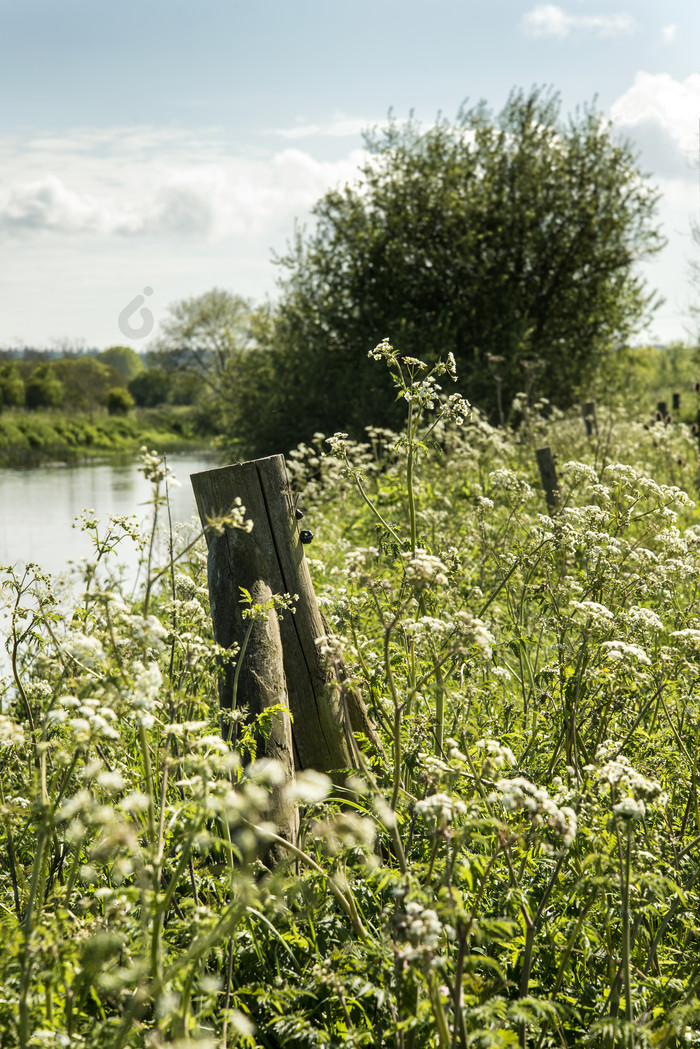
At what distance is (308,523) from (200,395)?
162 ft

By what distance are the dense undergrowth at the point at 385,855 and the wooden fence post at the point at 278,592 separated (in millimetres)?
174

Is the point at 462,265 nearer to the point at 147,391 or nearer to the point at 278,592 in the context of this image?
the point at 278,592

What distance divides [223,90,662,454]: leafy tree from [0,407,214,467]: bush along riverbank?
55.3 ft

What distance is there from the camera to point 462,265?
73.7ft

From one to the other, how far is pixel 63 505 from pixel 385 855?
1940cm

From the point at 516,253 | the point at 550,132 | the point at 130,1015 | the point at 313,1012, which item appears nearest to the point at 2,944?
the point at 130,1015

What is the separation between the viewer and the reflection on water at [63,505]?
44.5ft

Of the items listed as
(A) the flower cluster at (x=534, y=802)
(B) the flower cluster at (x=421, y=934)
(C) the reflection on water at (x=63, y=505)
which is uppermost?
(A) the flower cluster at (x=534, y=802)

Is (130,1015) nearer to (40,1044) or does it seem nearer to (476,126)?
(40,1044)

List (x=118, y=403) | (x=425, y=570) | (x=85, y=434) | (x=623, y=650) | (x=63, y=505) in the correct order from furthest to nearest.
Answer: (x=118, y=403), (x=85, y=434), (x=63, y=505), (x=623, y=650), (x=425, y=570)

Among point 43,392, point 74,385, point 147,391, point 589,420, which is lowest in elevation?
point 589,420

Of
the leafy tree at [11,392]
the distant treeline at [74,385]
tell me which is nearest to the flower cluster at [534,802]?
the distant treeline at [74,385]

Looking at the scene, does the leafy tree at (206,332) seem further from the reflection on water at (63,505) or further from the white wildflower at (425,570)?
the white wildflower at (425,570)

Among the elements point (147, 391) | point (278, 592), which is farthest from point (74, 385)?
point (278, 592)
